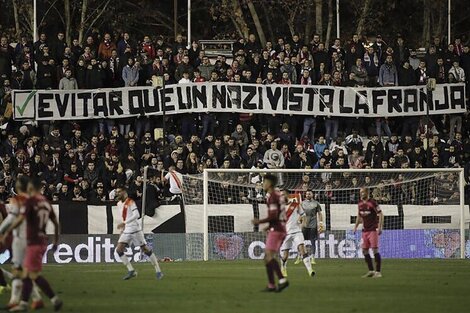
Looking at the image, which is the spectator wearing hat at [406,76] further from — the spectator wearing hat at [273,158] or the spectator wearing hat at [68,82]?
the spectator wearing hat at [68,82]

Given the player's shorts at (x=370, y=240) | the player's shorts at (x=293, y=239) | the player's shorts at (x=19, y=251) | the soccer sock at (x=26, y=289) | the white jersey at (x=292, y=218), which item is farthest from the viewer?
the white jersey at (x=292, y=218)

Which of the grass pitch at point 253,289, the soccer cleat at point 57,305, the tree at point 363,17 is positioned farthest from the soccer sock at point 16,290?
the tree at point 363,17

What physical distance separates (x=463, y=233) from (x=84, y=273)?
41.6 ft

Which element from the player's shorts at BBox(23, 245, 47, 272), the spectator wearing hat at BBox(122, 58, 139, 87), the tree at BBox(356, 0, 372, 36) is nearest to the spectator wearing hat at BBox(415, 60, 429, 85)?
Result: the spectator wearing hat at BBox(122, 58, 139, 87)

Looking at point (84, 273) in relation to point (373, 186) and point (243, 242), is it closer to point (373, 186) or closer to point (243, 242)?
point (243, 242)

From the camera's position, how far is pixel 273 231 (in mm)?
23828

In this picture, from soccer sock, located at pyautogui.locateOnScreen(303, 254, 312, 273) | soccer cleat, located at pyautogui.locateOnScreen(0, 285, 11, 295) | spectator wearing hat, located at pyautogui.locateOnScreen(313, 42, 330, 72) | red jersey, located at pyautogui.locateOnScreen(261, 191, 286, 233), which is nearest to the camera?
red jersey, located at pyautogui.locateOnScreen(261, 191, 286, 233)

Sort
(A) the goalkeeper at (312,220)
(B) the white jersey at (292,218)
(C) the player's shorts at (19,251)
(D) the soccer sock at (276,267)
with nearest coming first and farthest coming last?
1. (C) the player's shorts at (19,251)
2. (D) the soccer sock at (276,267)
3. (B) the white jersey at (292,218)
4. (A) the goalkeeper at (312,220)

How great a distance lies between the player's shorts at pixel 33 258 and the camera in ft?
65.3

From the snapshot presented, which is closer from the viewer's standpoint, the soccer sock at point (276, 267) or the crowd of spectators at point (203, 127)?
the soccer sock at point (276, 267)

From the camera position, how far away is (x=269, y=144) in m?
40.3

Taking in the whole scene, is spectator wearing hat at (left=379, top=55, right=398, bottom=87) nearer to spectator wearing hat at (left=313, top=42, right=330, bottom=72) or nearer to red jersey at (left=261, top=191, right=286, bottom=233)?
spectator wearing hat at (left=313, top=42, right=330, bottom=72)

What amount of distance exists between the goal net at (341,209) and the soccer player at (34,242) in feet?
56.1

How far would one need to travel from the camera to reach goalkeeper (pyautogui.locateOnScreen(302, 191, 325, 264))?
120 feet
